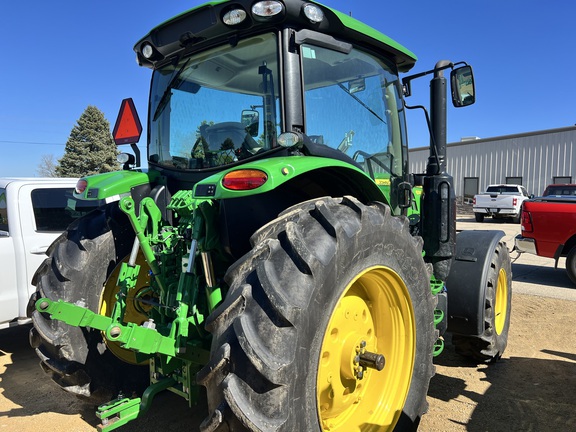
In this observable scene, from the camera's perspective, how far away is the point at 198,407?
11.0 feet

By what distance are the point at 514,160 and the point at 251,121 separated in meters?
25.0

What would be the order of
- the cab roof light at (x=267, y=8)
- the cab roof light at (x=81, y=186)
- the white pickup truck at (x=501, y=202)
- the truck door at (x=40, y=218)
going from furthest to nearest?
the white pickup truck at (x=501, y=202) < the truck door at (x=40, y=218) < the cab roof light at (x=81, y=186) < the cab roof light at (x=267, y=8)

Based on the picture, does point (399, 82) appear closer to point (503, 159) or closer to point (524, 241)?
point (524, 241)

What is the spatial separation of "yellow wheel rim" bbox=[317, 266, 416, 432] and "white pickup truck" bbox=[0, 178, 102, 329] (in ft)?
11.6

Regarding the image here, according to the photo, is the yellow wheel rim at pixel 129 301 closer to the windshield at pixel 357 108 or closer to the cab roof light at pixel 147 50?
the cab roof light at pixel 147 50

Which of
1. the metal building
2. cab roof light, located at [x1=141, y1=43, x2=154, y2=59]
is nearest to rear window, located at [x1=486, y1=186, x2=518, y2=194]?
the metal building

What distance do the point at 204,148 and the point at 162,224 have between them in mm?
561

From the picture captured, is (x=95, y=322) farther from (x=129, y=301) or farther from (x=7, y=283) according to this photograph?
(x=7, y=283)

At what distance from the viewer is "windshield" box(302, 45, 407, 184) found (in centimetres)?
269

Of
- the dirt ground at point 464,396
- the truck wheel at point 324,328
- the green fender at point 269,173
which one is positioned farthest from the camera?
the dirt ground at point 464,396

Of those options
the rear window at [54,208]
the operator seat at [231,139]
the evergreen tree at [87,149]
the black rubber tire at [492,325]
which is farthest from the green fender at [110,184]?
the evergreen tree at [87,149]

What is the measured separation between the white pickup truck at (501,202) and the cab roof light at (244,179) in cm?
1999

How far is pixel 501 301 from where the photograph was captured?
4457 mm

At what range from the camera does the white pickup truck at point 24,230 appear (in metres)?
4.46
